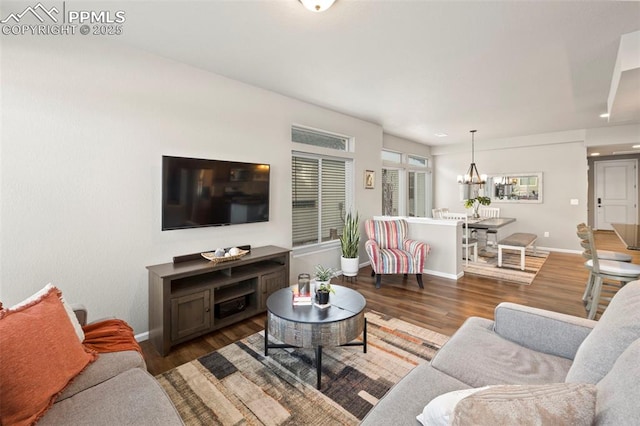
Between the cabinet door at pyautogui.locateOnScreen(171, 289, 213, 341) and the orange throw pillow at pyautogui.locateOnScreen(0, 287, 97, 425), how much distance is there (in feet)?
3.09

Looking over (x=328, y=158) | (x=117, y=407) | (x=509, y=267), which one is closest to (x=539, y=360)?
(x=117, y=407)

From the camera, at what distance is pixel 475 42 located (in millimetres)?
2525

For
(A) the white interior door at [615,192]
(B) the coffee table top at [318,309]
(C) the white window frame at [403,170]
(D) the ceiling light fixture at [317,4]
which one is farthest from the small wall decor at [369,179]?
(A) the white interior door at [615,192]

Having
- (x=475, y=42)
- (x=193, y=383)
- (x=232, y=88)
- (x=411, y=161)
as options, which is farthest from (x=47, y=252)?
(x=411, y=161)

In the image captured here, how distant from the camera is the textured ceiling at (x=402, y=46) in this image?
82.8 inches

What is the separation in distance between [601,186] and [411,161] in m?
6.24

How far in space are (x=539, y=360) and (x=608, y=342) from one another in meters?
0.52

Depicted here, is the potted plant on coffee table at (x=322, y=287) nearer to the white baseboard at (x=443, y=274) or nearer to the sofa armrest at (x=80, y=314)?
the sofa armrest at (x=80, y=314)

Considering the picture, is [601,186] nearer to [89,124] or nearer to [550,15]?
[550,15]

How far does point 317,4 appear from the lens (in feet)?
6.48

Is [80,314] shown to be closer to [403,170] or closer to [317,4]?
[317,4]

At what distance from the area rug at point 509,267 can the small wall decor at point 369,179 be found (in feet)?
7.08

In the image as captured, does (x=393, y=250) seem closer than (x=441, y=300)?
No

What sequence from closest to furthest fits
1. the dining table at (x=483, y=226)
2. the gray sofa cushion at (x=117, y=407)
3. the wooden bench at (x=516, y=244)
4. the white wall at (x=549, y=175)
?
1. the gray sofa cushion at (x=117, y=407)
2. the wooden bench at (x=516, y=244)
3. the dining table at (x=483, y=226)
4. the white wall at (x=549, y=175)
